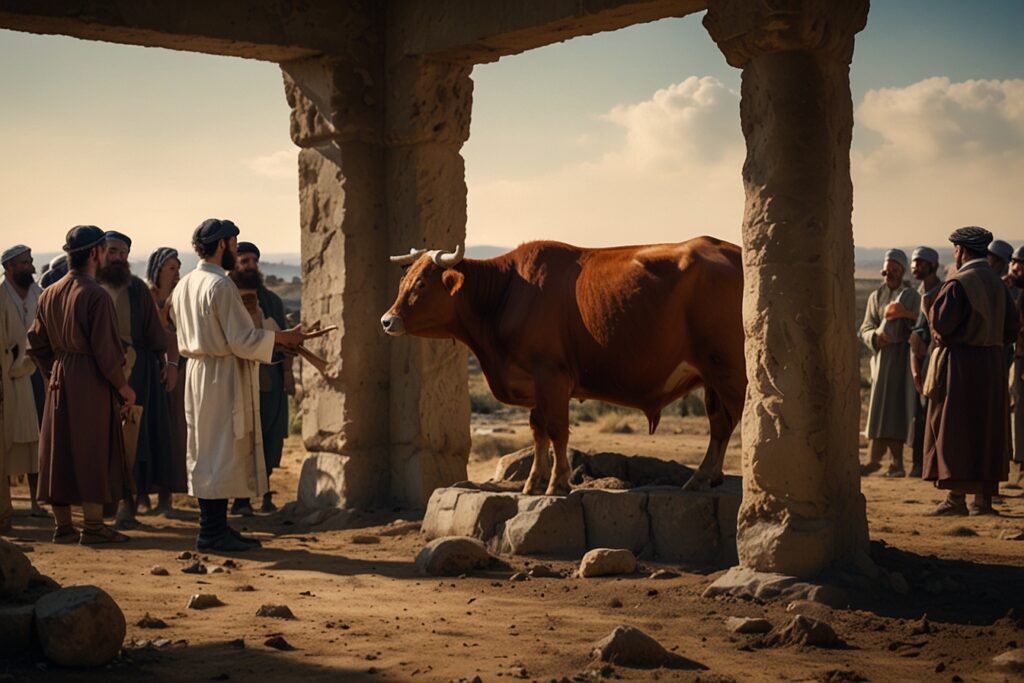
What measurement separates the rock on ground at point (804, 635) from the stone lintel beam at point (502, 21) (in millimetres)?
3998

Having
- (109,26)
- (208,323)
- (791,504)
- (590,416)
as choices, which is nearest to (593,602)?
(791,504)

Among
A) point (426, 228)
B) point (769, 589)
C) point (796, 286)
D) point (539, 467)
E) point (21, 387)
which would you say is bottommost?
point (769, 589)

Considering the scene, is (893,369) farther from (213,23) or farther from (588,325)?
(213,23)

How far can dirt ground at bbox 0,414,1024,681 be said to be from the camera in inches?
234

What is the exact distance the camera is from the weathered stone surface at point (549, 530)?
877cm

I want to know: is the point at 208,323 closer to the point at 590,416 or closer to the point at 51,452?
the point at 51,452

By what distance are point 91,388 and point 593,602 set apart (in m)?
4.08

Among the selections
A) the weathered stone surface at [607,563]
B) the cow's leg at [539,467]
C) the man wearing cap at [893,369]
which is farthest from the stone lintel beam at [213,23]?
the man wearing cap at [893,369]

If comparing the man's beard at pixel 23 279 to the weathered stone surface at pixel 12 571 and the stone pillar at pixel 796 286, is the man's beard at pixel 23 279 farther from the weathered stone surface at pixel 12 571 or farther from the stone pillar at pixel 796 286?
the stone pillar at pixel 796 286

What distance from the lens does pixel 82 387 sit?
31.2 feet

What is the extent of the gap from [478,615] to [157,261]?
595 centimetres

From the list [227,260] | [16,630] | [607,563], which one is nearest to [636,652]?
[607,563]

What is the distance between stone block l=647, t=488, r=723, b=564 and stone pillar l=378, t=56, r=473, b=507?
267cm

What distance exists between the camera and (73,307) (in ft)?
30.9
